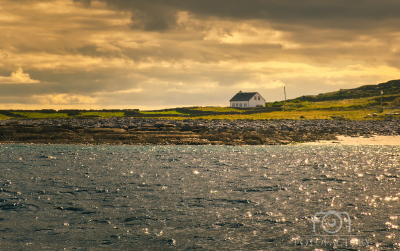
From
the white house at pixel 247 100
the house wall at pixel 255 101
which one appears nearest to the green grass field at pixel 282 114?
the house wall at pixel 255 101

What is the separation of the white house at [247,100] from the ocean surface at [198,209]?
395 ft

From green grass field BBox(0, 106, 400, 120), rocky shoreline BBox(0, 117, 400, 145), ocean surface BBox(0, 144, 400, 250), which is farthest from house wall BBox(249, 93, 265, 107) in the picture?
ocean surface BBox(0, 144, 400, 250)

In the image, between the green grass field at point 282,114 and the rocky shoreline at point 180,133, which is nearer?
the rocky shoreline at point 180,133

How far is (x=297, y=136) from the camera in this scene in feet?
241

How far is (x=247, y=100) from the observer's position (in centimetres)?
15262

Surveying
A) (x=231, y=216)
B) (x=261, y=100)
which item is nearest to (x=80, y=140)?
(x=231, y=216)

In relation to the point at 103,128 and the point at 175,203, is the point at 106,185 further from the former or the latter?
the point at 103,128

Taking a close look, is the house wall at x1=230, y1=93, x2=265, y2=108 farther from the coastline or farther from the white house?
the coastline

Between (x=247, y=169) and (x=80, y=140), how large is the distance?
46.9m

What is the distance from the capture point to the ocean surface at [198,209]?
1405cm

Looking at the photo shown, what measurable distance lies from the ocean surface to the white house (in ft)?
395

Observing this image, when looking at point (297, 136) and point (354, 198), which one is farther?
point (297, 136)

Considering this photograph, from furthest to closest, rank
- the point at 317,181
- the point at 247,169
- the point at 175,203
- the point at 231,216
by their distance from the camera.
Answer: the point at 247,169 → the point at 317,181 → the point at 175,203 → the point at 231,216

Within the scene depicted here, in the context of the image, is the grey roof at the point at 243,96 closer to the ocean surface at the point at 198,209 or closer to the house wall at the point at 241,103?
the house wall at the point at 241,103
